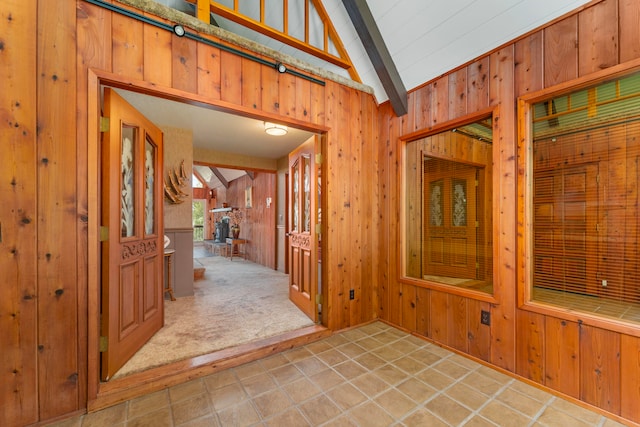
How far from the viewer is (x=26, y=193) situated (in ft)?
4.87

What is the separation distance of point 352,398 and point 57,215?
218 centimetres

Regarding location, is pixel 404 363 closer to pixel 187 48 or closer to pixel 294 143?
pixel 187 48

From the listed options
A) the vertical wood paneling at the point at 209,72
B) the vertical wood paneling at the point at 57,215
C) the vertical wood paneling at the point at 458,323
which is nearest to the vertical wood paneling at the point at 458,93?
the vertical wood paneling at the point at 458,323

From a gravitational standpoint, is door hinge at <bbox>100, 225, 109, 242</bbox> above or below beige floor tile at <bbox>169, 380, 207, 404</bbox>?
above

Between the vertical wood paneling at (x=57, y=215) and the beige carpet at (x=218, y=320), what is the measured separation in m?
0.37

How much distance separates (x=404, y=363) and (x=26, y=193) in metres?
2.83

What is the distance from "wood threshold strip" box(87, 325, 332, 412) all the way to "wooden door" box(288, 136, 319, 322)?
1.49 feet

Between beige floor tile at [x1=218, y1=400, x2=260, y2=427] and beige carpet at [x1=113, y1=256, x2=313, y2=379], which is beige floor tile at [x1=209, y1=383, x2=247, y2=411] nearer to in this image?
beige floor tile at [x1=218, y1=400, x2=260, y2=427]

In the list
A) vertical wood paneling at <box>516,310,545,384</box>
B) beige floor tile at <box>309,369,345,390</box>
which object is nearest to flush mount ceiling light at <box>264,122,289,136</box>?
beige floor tile at <box>309,369,345,390</box>

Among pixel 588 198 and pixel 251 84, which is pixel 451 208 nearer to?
pixel 588 198

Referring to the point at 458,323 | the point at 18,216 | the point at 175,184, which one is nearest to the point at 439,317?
the point at 458,323

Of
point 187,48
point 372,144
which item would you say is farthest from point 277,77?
point 372,144

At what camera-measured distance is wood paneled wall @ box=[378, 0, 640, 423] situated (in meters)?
1.57

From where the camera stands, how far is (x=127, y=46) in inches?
68.4
